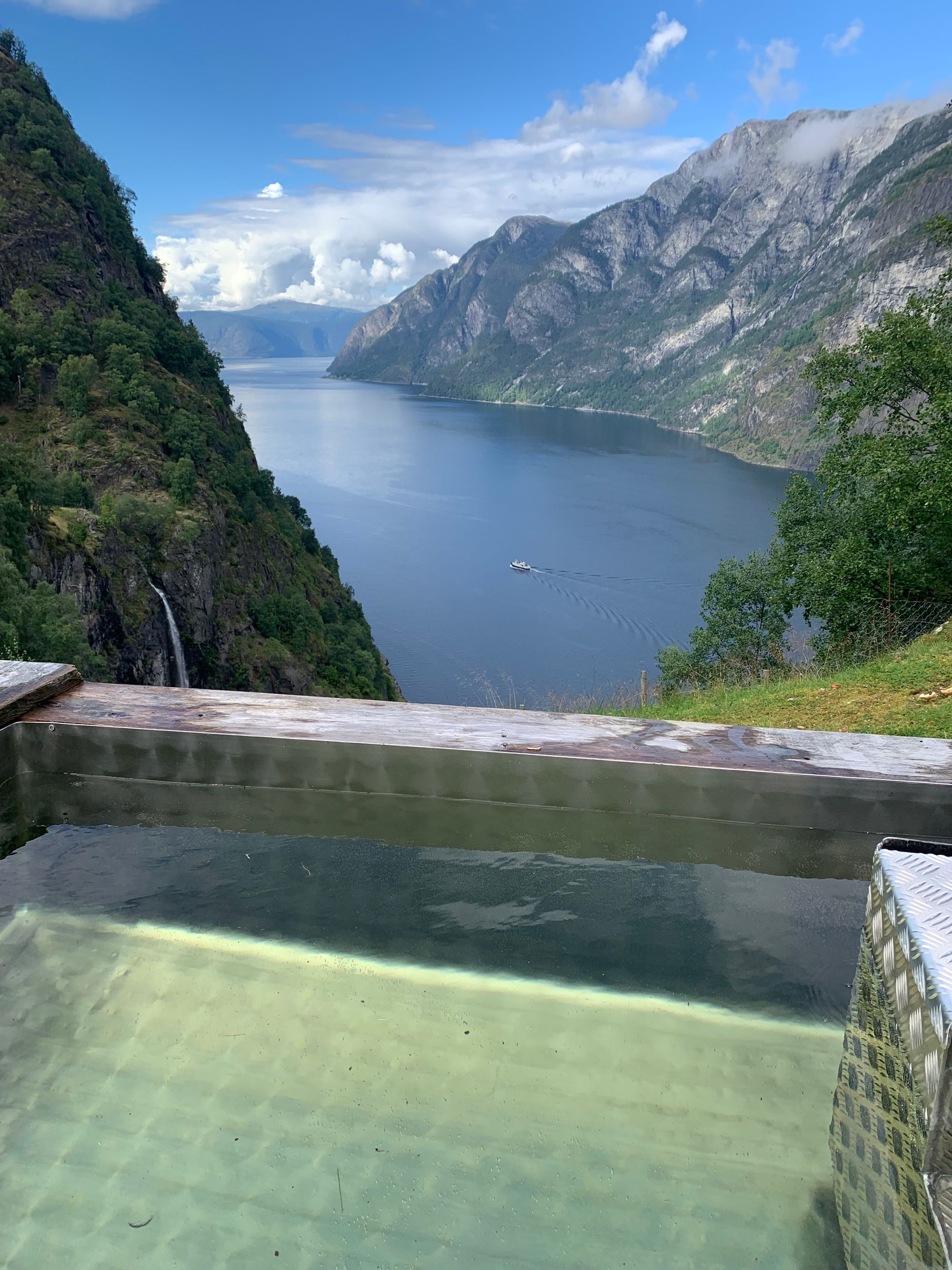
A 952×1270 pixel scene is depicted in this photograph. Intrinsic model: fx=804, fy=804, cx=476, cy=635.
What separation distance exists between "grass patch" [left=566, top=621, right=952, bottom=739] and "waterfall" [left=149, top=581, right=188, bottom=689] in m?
30.8

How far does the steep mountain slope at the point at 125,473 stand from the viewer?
34125mm

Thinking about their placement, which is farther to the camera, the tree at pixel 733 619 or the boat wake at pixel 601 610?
the boat wake at pixel 601 610

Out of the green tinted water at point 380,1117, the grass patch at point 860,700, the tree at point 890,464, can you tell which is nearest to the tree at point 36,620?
the grass patch at point 860,700

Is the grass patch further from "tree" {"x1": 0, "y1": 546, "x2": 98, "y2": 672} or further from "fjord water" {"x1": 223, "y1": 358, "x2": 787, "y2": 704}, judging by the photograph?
"tree" {"x1": 0, "y1": 546, "x2": 98, "y2": 672}

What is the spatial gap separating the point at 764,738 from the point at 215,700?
159 centimetres

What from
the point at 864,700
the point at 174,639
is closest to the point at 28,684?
the point at 864,700

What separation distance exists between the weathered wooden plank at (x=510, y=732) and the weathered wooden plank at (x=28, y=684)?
3cm

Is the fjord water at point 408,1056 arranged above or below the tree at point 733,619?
above

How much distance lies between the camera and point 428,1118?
5.05 ft

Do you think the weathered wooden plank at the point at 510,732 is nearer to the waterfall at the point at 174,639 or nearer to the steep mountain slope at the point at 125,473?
the steep mountain slope at the point at 125,473

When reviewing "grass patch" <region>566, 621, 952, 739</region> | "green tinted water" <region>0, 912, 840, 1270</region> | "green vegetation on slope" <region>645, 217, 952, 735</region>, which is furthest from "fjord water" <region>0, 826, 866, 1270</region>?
"green vegetation on slope" <region>645, 217, 952, 735</region>

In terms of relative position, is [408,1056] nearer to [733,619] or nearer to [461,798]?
[461,798]

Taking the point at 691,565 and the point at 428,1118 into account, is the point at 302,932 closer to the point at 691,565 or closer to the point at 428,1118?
the point at 428,1118

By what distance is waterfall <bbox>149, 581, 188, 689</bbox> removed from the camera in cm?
3741
